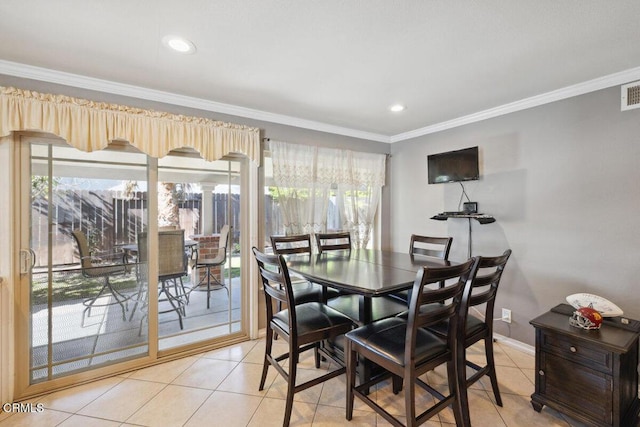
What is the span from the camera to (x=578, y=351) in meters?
1.77

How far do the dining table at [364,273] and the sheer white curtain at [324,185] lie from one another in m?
0.73

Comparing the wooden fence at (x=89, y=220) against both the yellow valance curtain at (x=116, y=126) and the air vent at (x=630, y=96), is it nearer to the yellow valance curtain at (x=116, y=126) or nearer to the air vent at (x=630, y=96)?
the yellow valance curtain at (x=116, y=126)

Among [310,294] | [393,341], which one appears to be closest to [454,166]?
[310,294]

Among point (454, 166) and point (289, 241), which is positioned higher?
point (454, 166)

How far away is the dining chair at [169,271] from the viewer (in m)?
2.57

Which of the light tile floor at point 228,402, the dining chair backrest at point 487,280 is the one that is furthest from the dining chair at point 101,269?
the dining chair backrest at point 487,280

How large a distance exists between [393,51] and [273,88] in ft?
3.56

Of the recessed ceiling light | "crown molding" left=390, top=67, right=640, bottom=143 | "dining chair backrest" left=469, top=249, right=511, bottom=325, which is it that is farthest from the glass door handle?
"crown molding" left=390, top=67, right=640, bottom=143

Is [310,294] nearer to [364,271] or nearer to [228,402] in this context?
[364,271]

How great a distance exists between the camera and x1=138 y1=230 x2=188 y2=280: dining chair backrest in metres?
2.57

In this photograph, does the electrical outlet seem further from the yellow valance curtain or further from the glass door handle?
the glass door handle

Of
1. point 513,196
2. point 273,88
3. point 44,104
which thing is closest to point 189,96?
point 273,88

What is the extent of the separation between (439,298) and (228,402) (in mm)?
1697

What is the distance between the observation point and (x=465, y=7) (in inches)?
58.7
